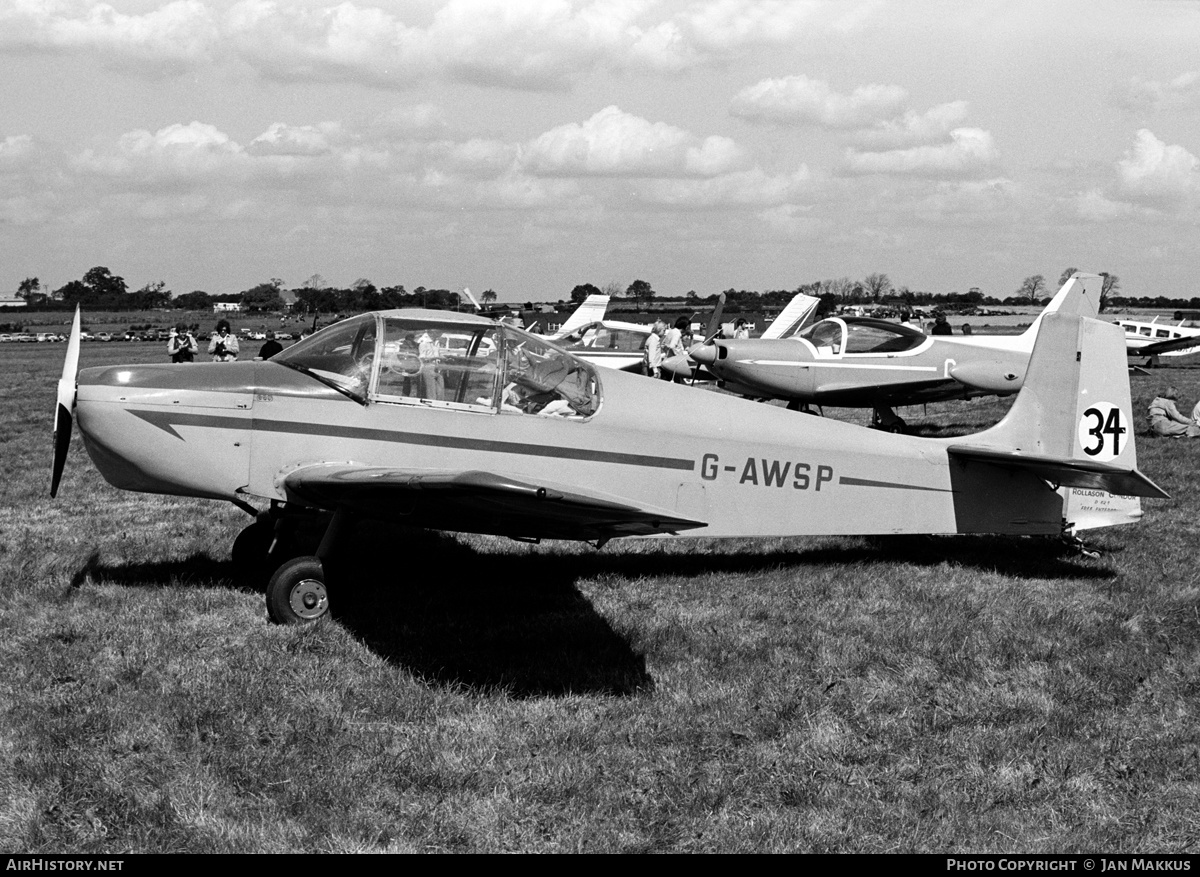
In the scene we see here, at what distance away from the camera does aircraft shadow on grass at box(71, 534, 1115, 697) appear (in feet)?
18.9

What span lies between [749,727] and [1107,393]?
176 inches

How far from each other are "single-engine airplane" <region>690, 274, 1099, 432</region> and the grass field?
265 inches

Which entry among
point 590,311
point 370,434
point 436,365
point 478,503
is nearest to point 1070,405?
point 436,365

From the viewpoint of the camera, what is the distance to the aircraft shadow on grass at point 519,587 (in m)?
5.77

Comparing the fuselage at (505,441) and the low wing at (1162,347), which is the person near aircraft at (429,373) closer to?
the fuselage at (505,441)

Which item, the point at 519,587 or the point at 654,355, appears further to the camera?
the point at 654,355

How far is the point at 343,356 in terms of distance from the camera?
6.72 m

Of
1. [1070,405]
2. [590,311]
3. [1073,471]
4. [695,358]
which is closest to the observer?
[1073,471]

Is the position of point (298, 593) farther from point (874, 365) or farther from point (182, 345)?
point (182, 345)

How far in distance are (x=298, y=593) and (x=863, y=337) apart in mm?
10854

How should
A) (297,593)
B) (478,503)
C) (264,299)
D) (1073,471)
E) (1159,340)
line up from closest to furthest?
(478,503), (297,593), (1073,471), (1159,340), (264,299)

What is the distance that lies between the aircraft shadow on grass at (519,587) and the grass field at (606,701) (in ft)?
0.10

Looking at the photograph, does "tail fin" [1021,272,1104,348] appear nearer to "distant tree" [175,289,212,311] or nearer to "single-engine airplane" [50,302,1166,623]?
"single-engine airplane" [50,302,1166,623]

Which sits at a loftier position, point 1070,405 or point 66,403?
point 1070,405
